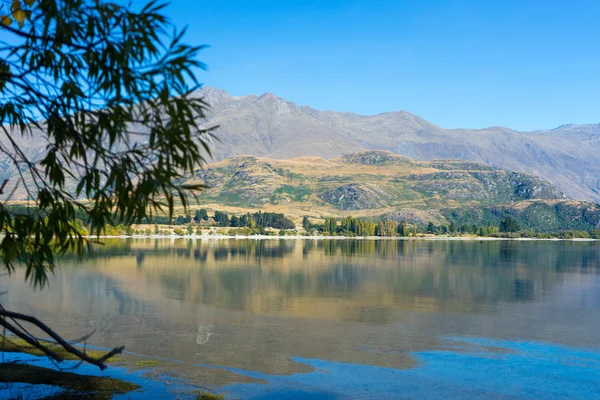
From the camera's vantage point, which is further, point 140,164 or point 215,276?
point 215,276

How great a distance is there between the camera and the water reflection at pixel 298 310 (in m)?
28.8

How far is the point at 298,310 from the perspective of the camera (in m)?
40.8

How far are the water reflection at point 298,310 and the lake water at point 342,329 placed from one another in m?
0.10

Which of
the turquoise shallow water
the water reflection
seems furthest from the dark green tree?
the water reflection

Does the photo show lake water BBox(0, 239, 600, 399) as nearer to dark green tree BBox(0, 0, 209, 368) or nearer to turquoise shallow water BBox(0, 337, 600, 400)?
turquoise shallow water BBox(0, 337, 600, 400)

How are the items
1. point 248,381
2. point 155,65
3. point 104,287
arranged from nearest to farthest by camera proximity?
point 155,65
point 248,381
point 104,287

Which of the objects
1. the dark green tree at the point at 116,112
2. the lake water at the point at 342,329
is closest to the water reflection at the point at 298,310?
the lake water at the point at 342,329

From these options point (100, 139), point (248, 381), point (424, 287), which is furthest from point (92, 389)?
point (424, 287)

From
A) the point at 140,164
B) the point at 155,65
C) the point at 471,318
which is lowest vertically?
the point at 471,318

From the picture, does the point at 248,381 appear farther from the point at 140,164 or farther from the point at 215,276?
the point at 215,276

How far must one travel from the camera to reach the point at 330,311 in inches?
1614

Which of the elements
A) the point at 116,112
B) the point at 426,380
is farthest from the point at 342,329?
the point at 116,112

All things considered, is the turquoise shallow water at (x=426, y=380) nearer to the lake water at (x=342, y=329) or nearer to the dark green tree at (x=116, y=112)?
the lake water at (x=342, y=329)

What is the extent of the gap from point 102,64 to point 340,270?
66784mm
